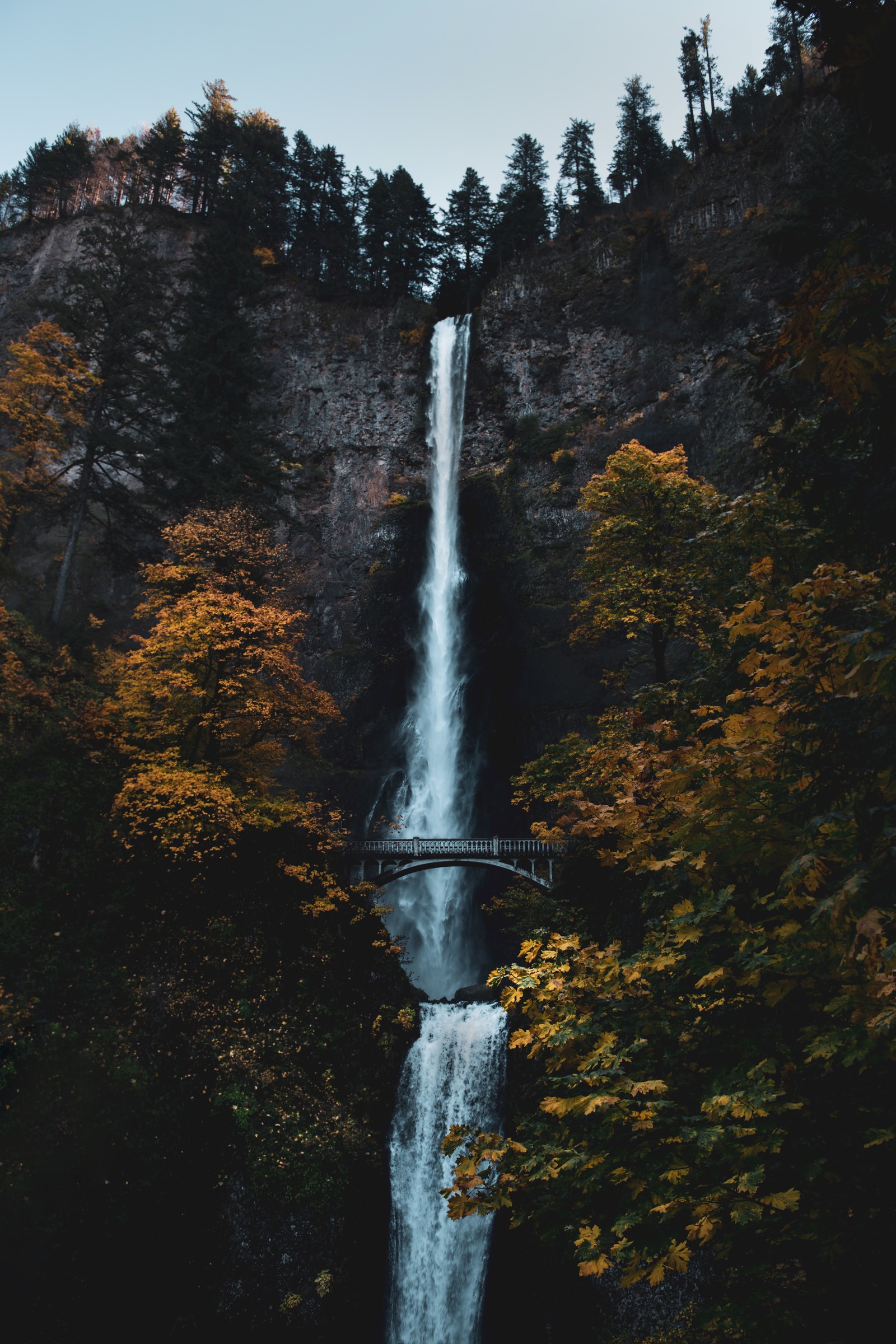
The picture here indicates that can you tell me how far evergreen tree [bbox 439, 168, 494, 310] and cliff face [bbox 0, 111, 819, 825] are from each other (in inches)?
182

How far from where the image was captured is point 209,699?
18.0m

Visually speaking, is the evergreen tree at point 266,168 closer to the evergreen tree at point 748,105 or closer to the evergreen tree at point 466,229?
the evergreen tree at point 466,229

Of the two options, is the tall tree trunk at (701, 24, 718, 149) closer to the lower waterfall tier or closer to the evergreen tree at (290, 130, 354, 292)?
the evergreen tree at (290, 130, 354, 292)

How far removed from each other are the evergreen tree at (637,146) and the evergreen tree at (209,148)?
78.3 feet

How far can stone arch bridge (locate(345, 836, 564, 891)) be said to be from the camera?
80.4 ft

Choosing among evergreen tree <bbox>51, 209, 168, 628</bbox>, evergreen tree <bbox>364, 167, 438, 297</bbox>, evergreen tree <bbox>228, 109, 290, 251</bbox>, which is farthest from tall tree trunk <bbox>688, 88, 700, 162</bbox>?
evergreen tree <bbox>51, 209, 168, 628</bbox>

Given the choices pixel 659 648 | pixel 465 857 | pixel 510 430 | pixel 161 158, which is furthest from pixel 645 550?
pixel 161 158

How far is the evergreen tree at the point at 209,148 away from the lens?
44.0 meters

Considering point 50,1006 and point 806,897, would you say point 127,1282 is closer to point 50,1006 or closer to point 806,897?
point 50,1006

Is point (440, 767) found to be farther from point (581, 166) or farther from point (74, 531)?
point (581, 166)

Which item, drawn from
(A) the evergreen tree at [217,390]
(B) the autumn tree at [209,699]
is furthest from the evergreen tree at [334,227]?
(B) the autumn tree at [209,699]

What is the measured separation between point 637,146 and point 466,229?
1192 centimetres

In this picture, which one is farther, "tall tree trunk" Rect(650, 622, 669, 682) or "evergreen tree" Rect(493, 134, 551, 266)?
"evergreen tree" Rect(493, 134, 551, 266)

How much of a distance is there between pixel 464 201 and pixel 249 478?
33150 millimetres
